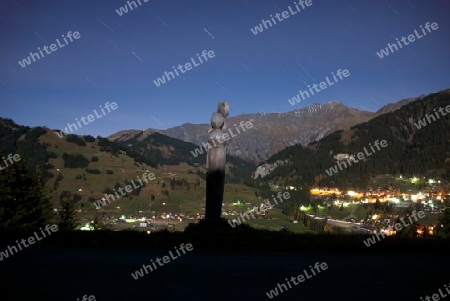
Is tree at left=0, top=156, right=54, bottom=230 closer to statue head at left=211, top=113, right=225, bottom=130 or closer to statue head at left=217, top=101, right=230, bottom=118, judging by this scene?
statue head at left=211, top=113, right=225, bottom=130

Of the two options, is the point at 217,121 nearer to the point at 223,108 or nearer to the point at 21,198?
the point at 223,108

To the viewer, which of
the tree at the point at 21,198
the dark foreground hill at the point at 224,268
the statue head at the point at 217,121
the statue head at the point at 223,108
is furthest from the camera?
the tree at the point at 21,198

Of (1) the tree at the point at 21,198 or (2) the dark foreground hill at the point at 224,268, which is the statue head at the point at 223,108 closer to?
(2) the dark foreground hill at the point at 224,268

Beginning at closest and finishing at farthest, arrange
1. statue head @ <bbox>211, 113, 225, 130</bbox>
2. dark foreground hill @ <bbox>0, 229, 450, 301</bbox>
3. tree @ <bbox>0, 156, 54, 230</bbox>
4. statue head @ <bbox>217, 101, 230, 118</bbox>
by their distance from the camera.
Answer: dark foreground hill @ <bbox>0, 229, 450, 301</bbox> → statue head @ <bbox>211, 113, 225, 130</bbox> → statue head @ <bbox>217, 101, 230, 118</bbox> → tree @ <bbox>0, 156, 54, 230</bbox>

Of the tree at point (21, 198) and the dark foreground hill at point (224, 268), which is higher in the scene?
the tree at point (21, 198)

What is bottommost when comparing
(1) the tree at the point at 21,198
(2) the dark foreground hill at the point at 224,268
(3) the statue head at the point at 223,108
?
(2) the dark foreground hill at the point at 224,268

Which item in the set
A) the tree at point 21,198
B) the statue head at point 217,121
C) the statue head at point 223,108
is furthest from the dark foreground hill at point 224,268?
the tree at point 21,198

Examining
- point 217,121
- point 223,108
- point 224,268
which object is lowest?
point 224,268

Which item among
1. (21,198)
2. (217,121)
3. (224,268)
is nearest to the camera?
(224,268)

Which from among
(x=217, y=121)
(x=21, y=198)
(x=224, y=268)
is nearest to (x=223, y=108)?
(x=217, y=121)

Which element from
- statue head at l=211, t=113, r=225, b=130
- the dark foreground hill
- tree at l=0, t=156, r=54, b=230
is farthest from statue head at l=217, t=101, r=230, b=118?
tree at l=0, t=156, r=54, b=230
